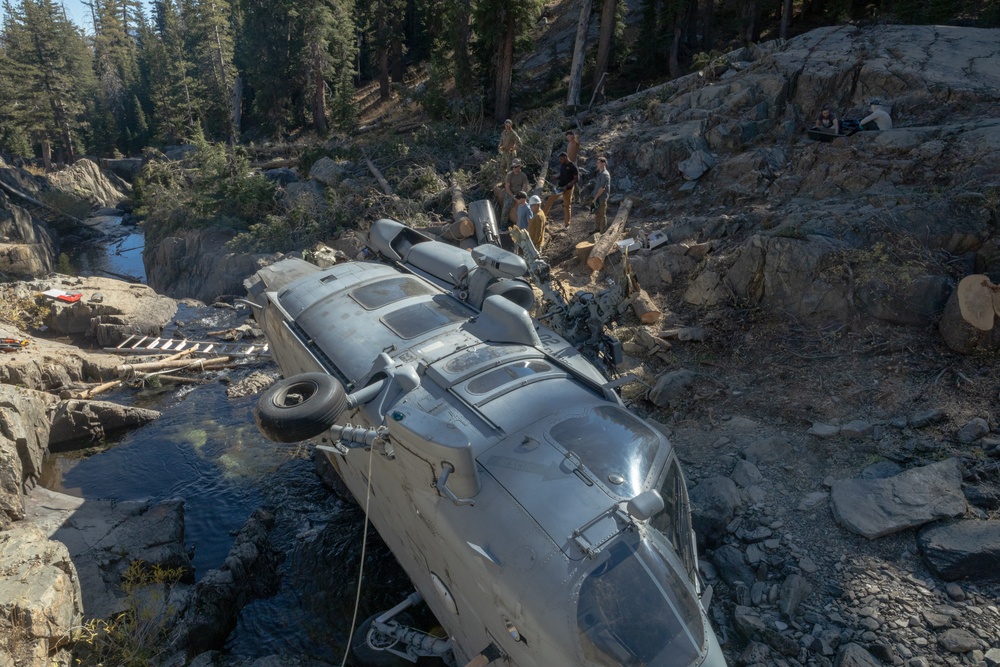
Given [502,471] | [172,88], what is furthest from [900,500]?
[172,88]

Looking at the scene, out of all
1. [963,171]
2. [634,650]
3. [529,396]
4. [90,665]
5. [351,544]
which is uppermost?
[963,171]

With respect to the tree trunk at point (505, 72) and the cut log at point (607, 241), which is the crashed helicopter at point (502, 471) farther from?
the tree trunk at point (505, 72)

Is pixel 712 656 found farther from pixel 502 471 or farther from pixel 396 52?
pixel 396 52

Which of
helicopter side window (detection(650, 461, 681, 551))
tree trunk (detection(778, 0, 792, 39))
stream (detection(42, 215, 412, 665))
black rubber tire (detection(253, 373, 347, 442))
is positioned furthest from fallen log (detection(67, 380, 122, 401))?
tree trunk (detection(778, 0, 792, 39))

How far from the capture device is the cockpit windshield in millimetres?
4359

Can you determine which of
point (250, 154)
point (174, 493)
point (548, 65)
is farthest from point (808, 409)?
point (250, 154)

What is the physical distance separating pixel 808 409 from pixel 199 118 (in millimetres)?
45626

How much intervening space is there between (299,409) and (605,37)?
2097 centimetres

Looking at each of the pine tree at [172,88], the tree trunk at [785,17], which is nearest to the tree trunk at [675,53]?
the tree trunk at [785,17]

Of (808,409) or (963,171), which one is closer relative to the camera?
(808,409)

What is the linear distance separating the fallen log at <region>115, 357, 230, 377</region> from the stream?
0.40 meters

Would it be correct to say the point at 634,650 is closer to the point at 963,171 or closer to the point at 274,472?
the point at 274,472

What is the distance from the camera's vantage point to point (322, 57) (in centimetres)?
3058

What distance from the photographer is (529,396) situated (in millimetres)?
6320
